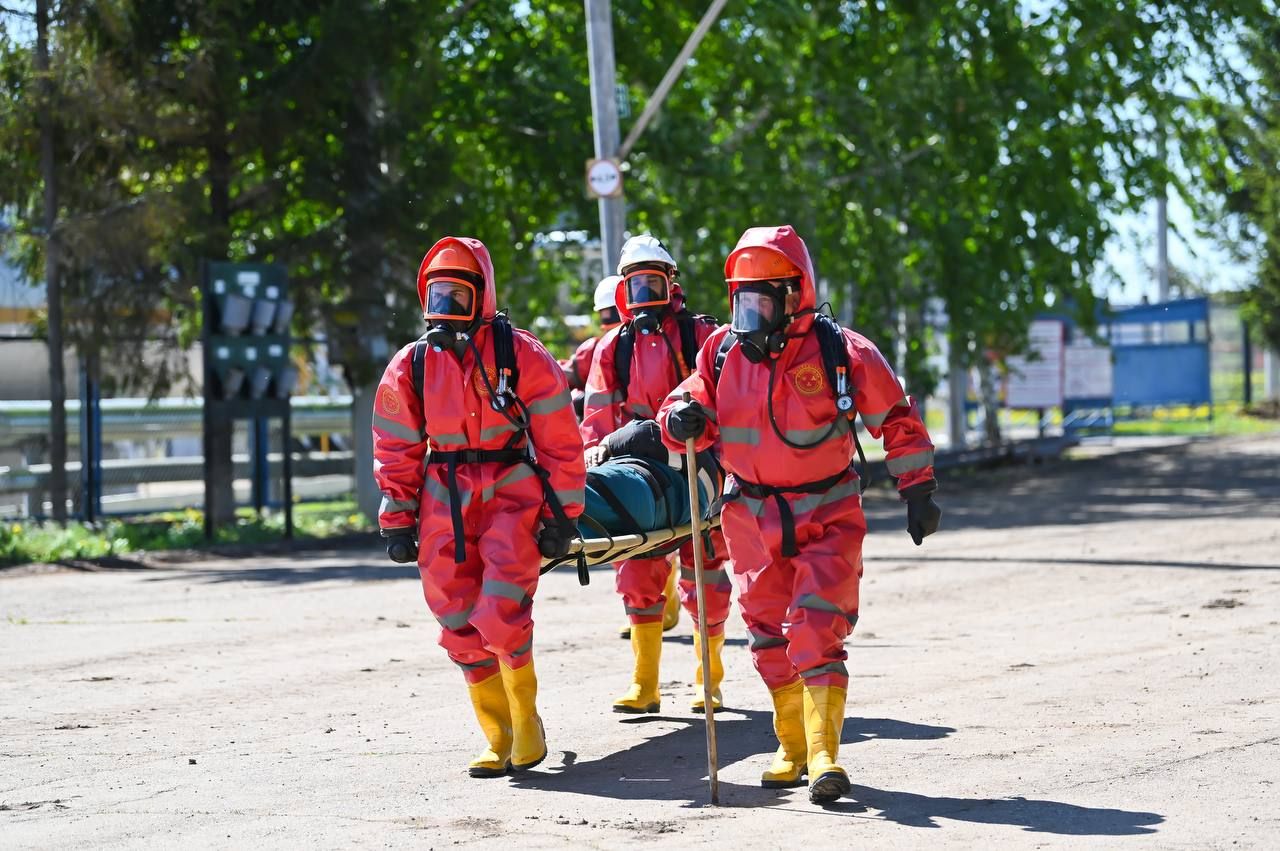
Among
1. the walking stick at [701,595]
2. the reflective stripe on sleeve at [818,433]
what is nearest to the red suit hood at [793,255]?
the reflective stripe on sleeve at [818,433]

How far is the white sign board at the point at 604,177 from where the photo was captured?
61.1 ft

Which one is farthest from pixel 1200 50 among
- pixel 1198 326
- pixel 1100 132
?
pixel 1198 326

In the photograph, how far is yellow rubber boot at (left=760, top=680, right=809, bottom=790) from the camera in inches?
265

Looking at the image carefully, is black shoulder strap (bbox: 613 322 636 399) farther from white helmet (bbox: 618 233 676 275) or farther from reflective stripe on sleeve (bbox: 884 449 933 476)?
reflective stripe on sleeve (bbox: 884 449 933 476)

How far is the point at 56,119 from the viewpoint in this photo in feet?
63.9

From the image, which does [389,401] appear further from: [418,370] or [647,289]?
[647,289]

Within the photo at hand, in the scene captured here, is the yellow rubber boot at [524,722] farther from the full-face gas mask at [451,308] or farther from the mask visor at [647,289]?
the mask visor at [647,289]

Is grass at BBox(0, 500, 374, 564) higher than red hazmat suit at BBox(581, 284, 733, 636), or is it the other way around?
red hazmat suit at BBox(581, 284, 733, 636)

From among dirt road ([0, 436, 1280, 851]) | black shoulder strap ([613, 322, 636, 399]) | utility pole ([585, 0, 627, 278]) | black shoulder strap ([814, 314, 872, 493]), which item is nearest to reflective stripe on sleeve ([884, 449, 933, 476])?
black shoulder strap ([814, 314, 872, 493])

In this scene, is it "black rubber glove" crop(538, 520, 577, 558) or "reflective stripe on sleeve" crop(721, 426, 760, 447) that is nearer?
"reflective stripe on sleeve" crop(721, 426, 760, 447)

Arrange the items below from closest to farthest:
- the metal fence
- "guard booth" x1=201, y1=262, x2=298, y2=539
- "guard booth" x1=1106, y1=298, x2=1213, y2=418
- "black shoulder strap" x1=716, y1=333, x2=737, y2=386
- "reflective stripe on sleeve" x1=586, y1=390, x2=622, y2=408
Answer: "black shoulder strap" x1=716, y1=333, x2=737, y2=386
"reflective stripe on sleeve" x1=586, y1=390, x2=622, y2=408
"guard booth" x1=201, y1=262, x2=298, y2=539
the metal fence
"guard booth" x1=1106, y1=298, x2=1213, y2=418

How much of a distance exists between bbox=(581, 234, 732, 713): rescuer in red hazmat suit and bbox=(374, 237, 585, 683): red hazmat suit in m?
1.49

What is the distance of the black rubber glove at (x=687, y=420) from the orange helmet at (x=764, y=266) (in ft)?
1.71

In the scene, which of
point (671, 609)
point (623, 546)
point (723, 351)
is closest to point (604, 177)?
point (671, 609)
